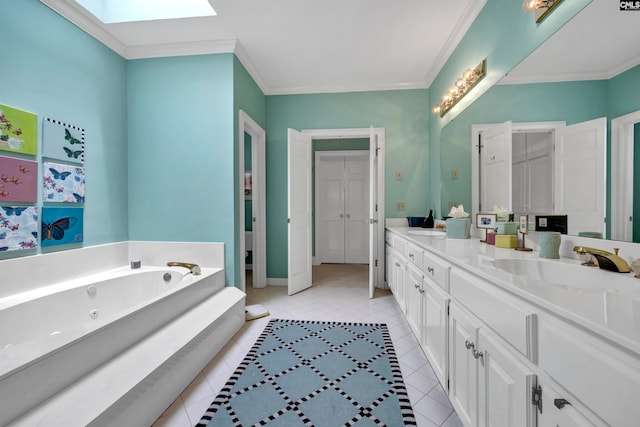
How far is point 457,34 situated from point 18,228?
364cm

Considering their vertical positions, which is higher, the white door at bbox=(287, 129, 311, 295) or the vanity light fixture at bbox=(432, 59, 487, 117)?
the vanity light fixture at bbox=(432, 59, 487, 117)

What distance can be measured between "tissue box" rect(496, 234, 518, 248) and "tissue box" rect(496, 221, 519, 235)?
0.04 meters

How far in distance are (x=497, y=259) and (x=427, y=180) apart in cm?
238

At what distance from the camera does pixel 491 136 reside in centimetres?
180

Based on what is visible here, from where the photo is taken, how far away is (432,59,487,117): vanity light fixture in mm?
2035

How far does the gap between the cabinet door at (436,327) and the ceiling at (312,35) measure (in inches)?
83.0

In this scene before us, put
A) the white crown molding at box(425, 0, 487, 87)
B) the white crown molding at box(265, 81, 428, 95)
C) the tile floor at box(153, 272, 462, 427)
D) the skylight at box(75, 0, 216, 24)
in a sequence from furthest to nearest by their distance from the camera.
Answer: the white crown molding at box(265, 81, 428, 95) → the skylight at box(75, 0, 216, 24) → the white crown molding at box(425, 0, 487, 87) → the tile floor at box(153, 272, 462, 427)

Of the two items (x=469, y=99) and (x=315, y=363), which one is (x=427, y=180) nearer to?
(x=469, y=99)

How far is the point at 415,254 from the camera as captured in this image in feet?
6.42

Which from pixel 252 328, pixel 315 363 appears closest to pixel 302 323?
pixel 252 328

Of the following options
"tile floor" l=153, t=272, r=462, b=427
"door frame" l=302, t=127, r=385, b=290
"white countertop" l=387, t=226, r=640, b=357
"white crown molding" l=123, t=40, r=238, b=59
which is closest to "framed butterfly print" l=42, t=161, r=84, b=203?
"white crown molding" l=123, t=40, r=238, b=59

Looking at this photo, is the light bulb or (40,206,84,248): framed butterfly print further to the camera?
(40,206,84,248): framed butterfly print

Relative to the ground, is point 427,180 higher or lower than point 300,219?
higher

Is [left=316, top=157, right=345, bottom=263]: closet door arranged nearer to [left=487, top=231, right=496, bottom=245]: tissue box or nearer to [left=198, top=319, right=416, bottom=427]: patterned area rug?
[left=198, top=319, right=416, bottom=427]: patterned area rug
